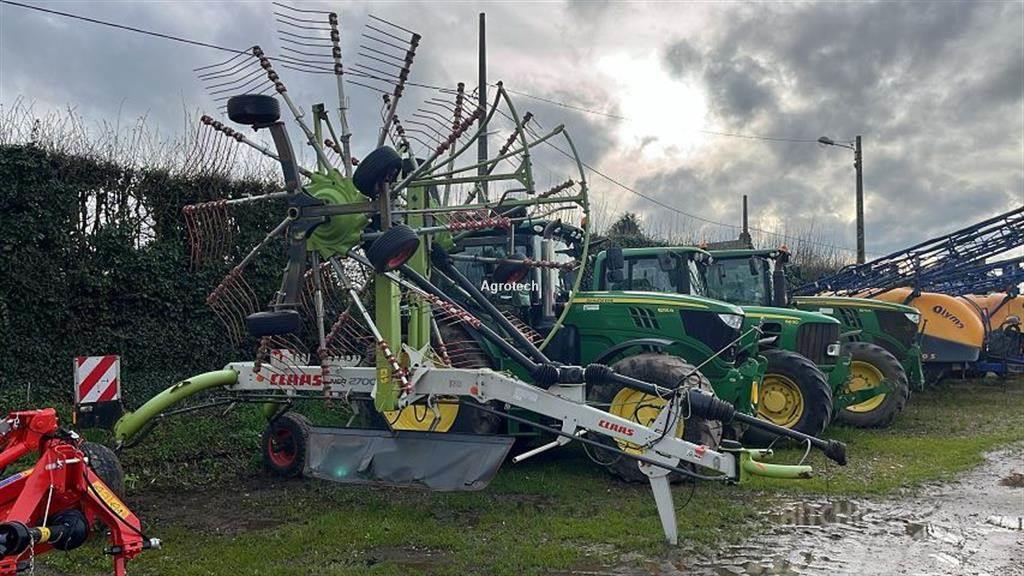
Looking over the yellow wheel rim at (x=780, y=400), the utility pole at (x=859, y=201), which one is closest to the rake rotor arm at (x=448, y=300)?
the yellow wheel rim at (x=780, y=400)

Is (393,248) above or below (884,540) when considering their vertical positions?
above

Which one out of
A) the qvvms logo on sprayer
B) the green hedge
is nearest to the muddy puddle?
the green hedge

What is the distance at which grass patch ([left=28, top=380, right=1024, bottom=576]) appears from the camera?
210 inches

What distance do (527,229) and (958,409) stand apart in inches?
335

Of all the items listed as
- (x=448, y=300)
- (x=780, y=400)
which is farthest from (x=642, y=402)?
(x=780, y=400)

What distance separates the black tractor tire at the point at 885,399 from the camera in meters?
11.2

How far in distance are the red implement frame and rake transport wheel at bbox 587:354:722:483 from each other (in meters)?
3.77

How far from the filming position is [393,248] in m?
5.30

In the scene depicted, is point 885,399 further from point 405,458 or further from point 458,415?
point 405,458

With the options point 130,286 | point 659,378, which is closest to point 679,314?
point 659,378

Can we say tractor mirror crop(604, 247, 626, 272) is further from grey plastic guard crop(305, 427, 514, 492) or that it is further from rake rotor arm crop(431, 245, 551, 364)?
grey plastic guard crop(305, 427, 514, 492)

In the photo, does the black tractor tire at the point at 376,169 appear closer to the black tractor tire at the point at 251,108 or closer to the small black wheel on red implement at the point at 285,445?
the black tractor tire at the point at 251,108

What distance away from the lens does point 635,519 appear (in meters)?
6.25

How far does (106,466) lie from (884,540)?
526cm
